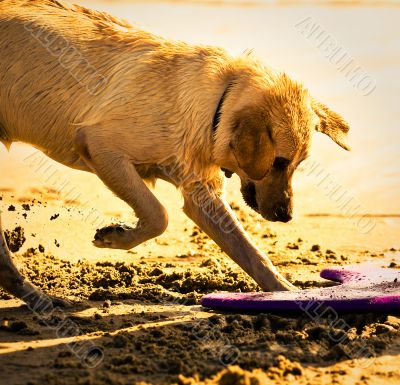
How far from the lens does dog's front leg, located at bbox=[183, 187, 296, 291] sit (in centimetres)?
640

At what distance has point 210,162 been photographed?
20.1ft

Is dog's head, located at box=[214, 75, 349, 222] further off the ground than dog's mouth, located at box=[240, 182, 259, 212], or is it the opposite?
dog's head, located at box=[214, 75, 349, 222]

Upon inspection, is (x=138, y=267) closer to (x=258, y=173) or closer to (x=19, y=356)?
(x=258, y=173)

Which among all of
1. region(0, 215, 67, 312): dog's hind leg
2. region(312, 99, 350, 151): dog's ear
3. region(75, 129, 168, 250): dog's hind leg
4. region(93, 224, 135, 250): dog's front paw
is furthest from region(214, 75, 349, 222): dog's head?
region(0, 215, 67, 312): dog's hind leg

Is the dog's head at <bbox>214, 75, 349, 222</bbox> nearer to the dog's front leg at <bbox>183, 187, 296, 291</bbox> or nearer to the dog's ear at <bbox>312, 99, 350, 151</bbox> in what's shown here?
the dog's ear at <bbox>312, 99, 350, 151</bbox>

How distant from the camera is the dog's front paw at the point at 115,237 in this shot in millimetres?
6012

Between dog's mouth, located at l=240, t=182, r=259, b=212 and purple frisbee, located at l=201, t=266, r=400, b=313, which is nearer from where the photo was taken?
purple frisbee, located at l=201, t=266, r=400, b=313

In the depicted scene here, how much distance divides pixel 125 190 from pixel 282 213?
1.09m

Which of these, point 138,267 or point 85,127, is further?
point 138,267

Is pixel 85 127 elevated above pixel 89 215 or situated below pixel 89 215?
above

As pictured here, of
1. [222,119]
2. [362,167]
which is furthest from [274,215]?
[362,167]

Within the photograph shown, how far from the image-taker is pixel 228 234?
6.51 metres

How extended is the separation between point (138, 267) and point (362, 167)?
176 inches

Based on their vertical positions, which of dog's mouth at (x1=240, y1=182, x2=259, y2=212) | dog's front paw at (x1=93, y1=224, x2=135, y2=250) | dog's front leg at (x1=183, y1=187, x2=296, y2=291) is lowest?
dog's front paw at (x1=93, y1=224, x2=135, y2=250)
